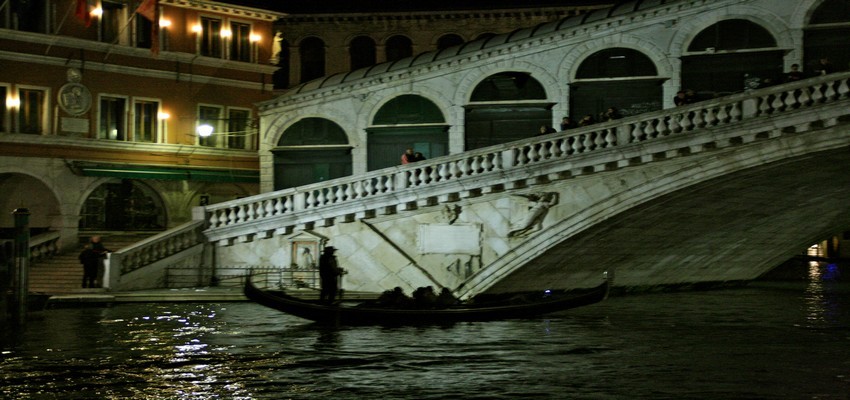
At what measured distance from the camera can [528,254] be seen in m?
23.3

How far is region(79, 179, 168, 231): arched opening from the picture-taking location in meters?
28.4

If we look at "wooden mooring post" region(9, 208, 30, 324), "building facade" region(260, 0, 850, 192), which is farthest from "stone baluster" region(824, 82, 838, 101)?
"wooden mooring post" region(9, 208, 30, 324)

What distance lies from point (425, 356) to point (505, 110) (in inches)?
442

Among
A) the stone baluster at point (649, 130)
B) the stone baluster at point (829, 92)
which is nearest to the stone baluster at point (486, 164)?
the stone baluster at point (649, 130)

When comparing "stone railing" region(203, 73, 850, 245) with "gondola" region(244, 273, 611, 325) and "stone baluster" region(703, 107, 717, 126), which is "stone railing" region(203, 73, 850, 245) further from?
"gondola" region(244, 273, 611, 325)

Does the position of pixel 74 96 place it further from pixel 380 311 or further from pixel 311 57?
pixel 380 311

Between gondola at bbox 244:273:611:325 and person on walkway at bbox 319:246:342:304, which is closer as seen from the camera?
gondola at bbox 244:273:611:325

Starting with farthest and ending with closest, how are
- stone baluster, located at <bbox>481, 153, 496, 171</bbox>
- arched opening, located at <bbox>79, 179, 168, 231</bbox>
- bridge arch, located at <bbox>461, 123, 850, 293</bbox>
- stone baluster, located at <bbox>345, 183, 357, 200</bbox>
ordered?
arched opening, located at <bbox>79, 179, 168, 231</bbox> → stone baluster, located at <bbox>345, 183, 357, 200</bbox> → stone baluster, located at <bbox>481, 153, 496, 171</bbox> → bridge arch, located at <bbox>461, 123, 850, 293</bbox>

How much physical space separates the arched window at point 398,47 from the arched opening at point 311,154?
6.87 meters

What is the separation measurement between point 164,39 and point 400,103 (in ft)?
20.0

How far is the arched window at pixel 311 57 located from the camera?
3581cm

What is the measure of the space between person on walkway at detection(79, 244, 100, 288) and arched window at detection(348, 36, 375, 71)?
12916mm

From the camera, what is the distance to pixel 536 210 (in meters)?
22.9

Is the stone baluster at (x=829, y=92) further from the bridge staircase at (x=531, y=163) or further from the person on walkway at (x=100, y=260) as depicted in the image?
the person on walkway at (x=100, y=260)
